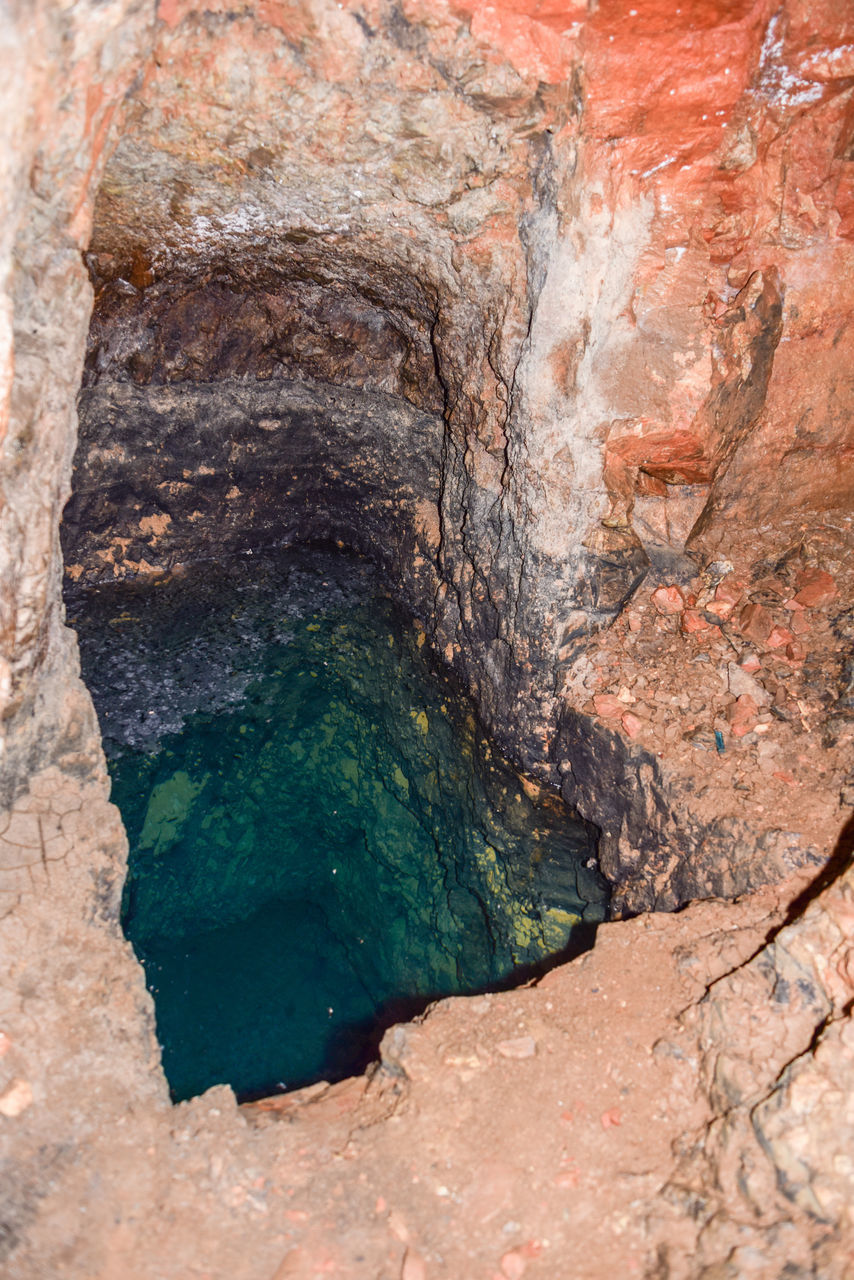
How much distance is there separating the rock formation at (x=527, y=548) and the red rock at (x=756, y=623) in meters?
0.02

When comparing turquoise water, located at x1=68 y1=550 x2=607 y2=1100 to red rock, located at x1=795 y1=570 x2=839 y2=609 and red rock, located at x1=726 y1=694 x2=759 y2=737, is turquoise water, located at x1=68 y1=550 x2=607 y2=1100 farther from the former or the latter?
red rock, located at x1=795 y1=570 x2=839 y2=609

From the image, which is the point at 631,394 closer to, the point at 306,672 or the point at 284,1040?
the point at 306,672

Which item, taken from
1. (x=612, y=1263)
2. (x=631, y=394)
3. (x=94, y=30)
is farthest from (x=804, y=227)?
(x=612, y=1263)

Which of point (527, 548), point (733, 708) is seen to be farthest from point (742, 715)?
point (527, 548)

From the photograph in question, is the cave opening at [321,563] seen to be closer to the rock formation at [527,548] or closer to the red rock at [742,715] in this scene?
the rock formation at [527,548]

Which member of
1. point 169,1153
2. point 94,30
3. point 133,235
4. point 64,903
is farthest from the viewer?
point 133,235

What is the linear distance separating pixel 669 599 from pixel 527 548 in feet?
2.08

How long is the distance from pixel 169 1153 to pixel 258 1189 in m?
0.23

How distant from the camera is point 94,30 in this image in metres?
1.79

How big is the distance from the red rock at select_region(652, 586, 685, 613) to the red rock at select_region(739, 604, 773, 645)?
25cm

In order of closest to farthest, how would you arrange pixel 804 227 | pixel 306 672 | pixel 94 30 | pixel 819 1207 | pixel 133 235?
pixel 819 1207 → pixel 94 30 → pixel 804 227 → pixel 133 235 → pixel 306 672

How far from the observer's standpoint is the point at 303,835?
13.2 feet

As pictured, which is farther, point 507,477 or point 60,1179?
point 507,477

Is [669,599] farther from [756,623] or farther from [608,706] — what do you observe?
[608,706]
